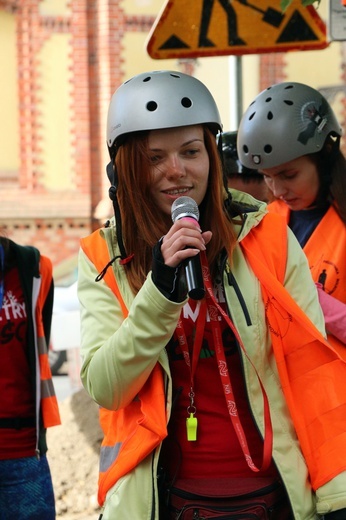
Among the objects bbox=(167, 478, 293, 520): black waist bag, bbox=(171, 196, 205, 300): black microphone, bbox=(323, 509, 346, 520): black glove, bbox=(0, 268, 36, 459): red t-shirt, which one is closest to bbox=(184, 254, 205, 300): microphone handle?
bbox=(171, 196, 205, 300): black microphone

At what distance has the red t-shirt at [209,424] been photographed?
3.04 metres

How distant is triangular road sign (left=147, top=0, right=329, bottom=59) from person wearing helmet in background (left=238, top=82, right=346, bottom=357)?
38.2 inches

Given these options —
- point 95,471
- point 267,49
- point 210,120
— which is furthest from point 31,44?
point 210,120

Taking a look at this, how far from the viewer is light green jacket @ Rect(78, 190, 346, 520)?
2922mm

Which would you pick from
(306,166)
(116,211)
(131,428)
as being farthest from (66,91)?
(131,428)

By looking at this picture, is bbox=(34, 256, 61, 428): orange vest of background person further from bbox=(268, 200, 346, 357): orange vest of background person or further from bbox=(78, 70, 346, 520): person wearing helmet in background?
bbox=(78, 70, 346, 520): person wearing helmet in background

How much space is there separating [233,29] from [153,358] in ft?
11.5

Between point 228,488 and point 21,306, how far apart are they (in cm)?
235

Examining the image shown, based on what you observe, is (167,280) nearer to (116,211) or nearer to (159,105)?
(116,211)

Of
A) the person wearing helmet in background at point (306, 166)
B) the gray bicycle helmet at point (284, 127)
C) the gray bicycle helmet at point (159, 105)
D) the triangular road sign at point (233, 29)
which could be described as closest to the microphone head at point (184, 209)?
the gray bicycle helmet at point (159, 105)

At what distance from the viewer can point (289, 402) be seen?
3047mm

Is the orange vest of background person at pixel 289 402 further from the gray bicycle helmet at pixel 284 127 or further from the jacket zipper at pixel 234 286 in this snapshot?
the gray bicycle helmet at pixel 284 127

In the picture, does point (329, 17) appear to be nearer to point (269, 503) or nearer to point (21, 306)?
point (21, 306)

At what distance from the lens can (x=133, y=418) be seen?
306 cm
